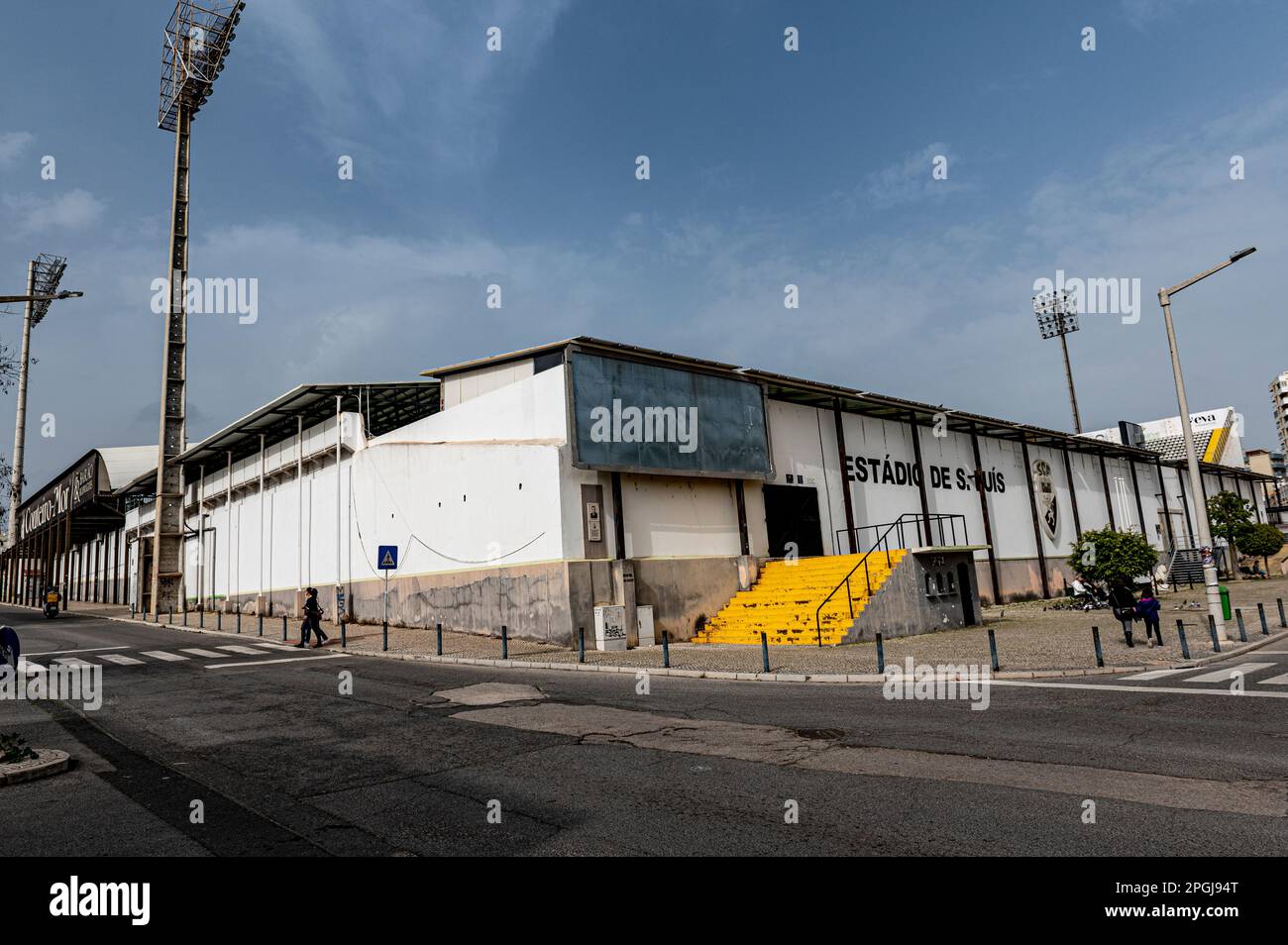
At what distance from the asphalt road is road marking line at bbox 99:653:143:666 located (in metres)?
6.89

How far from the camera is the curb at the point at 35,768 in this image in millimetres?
7854

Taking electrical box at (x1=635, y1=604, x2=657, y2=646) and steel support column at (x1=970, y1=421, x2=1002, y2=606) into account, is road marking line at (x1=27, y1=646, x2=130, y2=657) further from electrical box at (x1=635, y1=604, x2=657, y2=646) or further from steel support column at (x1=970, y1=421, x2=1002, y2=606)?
steel support column at (x1=970, y1=421, x2=1002, y2=606)

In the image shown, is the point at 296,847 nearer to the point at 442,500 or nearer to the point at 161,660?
the point at 161,660

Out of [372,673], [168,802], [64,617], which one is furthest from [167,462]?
[168,802]

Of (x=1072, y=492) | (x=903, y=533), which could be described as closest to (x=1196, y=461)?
(x=903, y=533)

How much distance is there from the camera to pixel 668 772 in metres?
7.80

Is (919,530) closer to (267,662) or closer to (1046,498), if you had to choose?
Answer: (1046,498)

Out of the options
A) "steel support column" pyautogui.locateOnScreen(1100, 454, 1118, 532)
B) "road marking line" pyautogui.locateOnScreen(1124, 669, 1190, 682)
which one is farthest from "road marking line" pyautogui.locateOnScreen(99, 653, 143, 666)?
"steel support column" pyautogui.locateOnScreen(1100, 454, 1118, 532)

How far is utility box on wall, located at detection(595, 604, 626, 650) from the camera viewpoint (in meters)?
21.3

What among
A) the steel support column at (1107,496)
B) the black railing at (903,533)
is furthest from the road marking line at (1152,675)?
the steel support column at (1107,496)

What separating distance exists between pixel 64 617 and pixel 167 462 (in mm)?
10387

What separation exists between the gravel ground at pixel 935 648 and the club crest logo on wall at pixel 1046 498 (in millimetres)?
13642

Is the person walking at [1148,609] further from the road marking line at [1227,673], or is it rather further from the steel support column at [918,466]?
the steel support column at [918,466]

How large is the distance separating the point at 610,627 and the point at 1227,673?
45.3 feet
